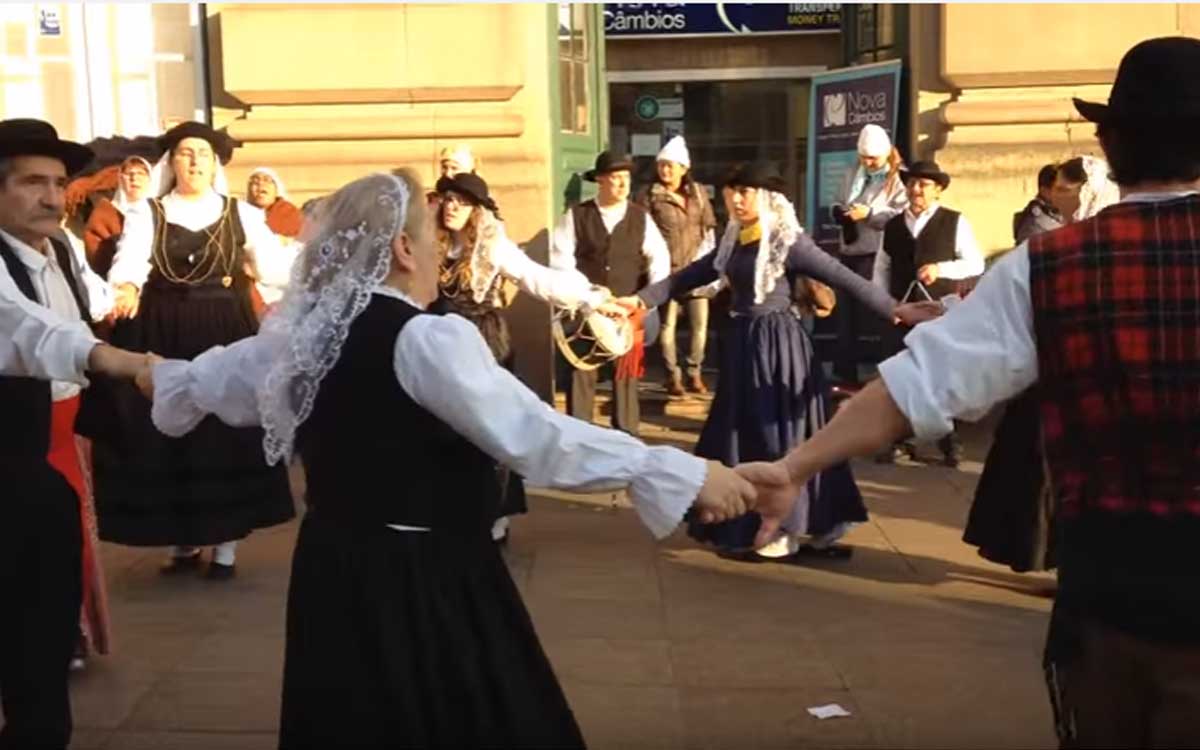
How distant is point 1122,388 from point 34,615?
2.49 meters

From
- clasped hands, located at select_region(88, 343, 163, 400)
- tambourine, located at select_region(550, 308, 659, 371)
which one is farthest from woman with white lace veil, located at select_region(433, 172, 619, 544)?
clasped hands, located at select_region(88, 343, 163, 400)

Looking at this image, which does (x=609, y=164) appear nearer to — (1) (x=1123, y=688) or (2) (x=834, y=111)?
(2) (x=834, y=111)

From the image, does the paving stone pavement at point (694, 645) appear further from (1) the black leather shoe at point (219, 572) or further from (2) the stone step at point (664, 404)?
(2) the stone step at point (664, 404)

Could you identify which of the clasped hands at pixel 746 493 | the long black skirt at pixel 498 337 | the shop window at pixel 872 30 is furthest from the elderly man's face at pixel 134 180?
the shop window at pixel 872 30

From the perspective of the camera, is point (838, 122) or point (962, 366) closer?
point (962, 366)

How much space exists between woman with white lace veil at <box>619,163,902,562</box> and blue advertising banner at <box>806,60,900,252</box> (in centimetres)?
384

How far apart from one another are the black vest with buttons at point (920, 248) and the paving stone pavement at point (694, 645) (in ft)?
5.63

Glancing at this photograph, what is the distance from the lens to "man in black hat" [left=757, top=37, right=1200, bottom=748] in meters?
2.27

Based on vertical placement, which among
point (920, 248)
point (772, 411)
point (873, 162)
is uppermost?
point (873, 162)

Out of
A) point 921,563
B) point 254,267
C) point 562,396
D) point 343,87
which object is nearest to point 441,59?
point 343,87

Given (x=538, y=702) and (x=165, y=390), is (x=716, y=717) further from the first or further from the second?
(x=165, y=390)

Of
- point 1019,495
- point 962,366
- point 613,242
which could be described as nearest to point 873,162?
point 613,242

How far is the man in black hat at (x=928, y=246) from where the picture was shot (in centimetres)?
841

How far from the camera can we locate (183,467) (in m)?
6.17
